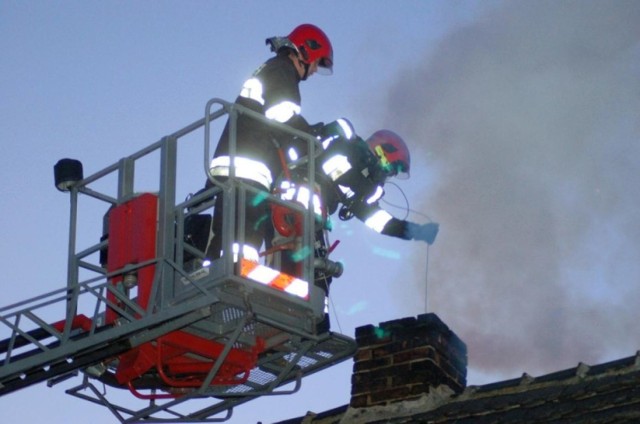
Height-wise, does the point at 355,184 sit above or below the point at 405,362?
above

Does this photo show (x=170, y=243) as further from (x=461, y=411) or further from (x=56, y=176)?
(x=461, y=411)

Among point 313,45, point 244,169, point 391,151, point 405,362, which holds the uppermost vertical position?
point 313,45

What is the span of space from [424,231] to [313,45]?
1922 millimetres

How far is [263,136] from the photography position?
11.0 m

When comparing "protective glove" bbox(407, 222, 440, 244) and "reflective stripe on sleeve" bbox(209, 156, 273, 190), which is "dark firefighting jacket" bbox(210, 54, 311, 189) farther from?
"protective glove" bbox(407, 222, 440, 244)

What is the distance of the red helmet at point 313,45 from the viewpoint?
12531 millimetres

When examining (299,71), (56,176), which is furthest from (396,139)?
(56,176)

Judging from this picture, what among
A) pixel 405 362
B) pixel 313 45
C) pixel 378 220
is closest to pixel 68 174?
pixel 313 45

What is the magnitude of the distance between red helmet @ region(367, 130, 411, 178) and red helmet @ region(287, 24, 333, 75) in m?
1.02

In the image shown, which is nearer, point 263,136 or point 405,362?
point 405,362

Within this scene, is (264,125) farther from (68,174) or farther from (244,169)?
(68,174)

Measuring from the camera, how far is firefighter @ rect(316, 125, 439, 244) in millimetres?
11992

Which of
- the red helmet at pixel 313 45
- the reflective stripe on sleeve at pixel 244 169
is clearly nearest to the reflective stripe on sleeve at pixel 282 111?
the reflective stripe on sleeve at pixel 244 169

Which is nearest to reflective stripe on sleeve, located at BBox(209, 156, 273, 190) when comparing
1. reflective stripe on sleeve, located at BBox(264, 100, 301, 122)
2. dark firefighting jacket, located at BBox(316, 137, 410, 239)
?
reflective stripe on sleeve, located at BBox(264, 100, 301, 122)
